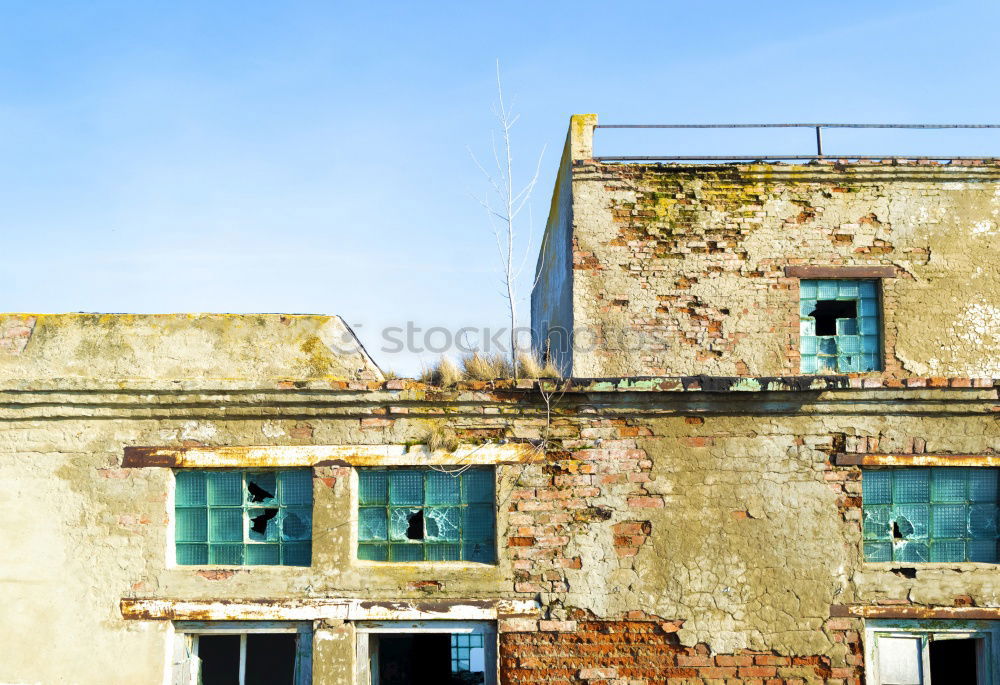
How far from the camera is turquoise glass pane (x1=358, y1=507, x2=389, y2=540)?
7.67 m

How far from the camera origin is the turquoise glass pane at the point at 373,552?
766 cm

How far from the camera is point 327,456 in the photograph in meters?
7.57

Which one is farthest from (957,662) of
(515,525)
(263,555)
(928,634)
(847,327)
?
(263,555)

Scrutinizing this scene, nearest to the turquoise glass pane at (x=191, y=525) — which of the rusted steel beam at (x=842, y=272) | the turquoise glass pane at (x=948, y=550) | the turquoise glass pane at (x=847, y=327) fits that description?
the turquoise glass pane at (x=948, y=550)

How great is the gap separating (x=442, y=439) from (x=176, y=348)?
280 cm

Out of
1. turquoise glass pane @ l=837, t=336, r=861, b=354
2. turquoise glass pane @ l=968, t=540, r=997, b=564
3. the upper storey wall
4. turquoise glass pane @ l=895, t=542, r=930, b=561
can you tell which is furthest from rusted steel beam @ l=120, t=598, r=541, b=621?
turquoise glass pane @ l=837, t=336, r=861, b=354

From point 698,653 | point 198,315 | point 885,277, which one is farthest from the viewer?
point 885,277

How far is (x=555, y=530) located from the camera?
7496mm

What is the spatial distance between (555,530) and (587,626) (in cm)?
86

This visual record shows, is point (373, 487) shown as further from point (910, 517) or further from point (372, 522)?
point (910, 517)

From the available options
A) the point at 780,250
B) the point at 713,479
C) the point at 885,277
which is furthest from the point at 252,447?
the point at 885,277

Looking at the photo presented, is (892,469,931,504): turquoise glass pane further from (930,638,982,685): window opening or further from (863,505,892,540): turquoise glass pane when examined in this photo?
(930,638,982,685): window opening

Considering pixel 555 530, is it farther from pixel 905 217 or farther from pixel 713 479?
pixel 905 217

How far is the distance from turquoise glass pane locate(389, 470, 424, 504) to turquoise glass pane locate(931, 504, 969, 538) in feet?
15.1
